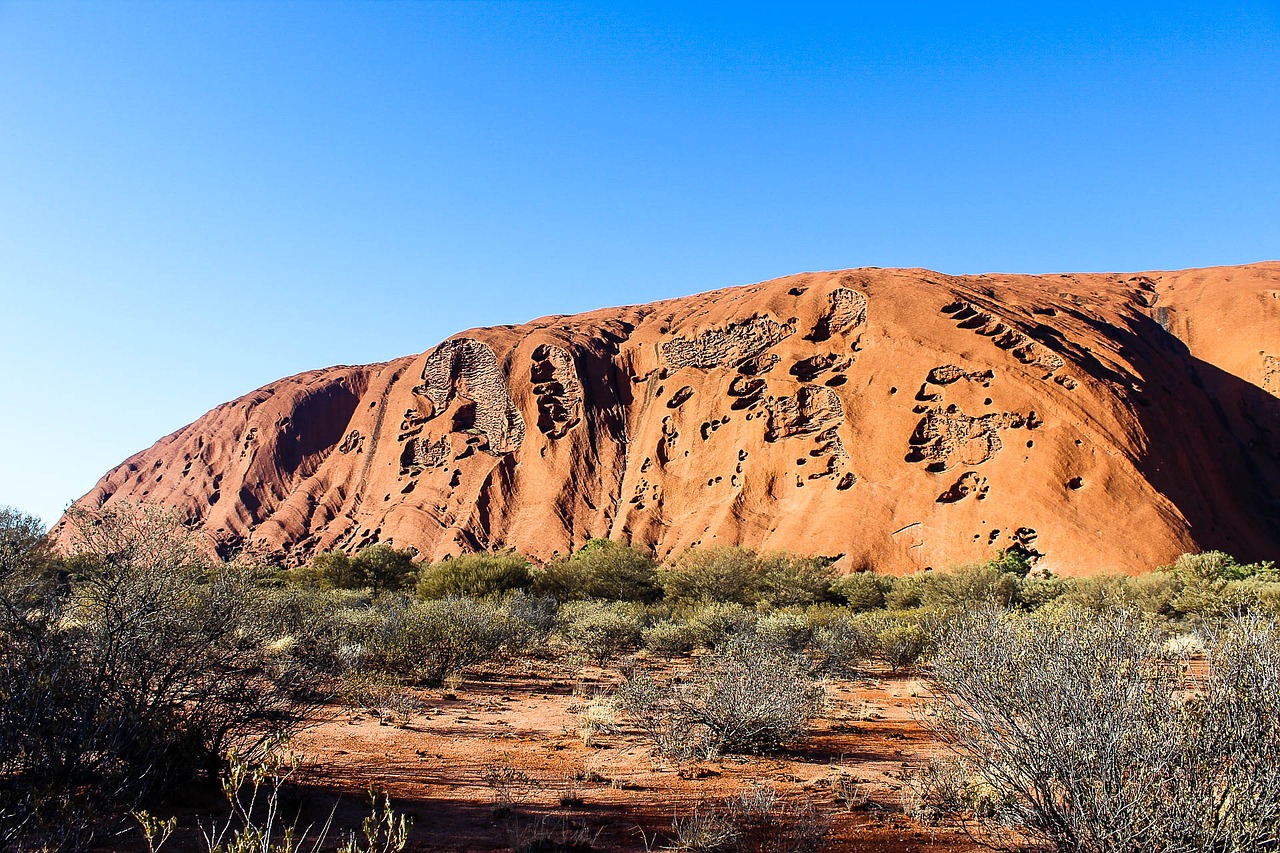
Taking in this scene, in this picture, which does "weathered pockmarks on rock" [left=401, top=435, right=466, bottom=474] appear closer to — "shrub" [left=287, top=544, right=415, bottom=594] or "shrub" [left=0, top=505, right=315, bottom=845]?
"shrub" [left=287, top=544, right=415, bottom=594]

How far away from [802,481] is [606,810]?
3662 cm

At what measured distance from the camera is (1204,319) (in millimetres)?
53344

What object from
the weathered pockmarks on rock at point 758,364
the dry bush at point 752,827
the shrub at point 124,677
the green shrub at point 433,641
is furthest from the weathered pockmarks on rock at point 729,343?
the dry bush at point 752,827

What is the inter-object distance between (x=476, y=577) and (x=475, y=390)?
31.2 m

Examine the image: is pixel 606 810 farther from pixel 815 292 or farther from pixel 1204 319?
pixel 1204 319

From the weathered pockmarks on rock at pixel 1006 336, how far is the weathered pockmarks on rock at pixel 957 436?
3.85 metres

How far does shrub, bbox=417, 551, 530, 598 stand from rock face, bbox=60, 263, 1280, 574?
15.7 meters

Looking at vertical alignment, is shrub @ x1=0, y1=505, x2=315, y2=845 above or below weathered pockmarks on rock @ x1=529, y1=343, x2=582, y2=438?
below

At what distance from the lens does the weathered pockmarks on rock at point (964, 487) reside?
3622cm

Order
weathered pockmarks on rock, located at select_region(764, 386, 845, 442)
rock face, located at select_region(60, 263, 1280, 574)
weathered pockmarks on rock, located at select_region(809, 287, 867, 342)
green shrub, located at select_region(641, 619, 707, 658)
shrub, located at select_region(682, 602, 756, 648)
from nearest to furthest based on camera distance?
green shrub, located at select_region(641, 619, 707, 658) → shrub, located at select_region(682, 602, 756, 648) → rock face, located at select_region(60, 263, 1280, 574) → weathered pockmarks on rock, located at select_region(764, 386, 845, 442) → weathered pockmarks on rock, located at select_region(809, 287, 867, 342)

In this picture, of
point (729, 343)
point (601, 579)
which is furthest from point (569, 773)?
point (729, 343)

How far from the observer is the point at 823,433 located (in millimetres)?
Result: 42250

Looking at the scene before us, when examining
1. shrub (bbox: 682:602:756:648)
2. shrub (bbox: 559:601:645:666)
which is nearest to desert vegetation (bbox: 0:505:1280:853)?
shrub (bbox: 559:601:645:666)

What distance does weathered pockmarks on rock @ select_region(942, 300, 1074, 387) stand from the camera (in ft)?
128
